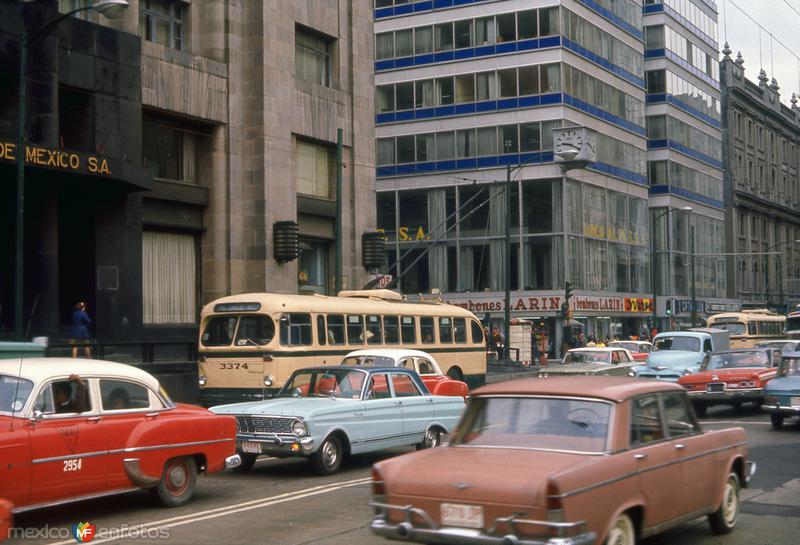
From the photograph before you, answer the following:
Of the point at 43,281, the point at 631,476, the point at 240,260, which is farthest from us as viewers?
the point at 240,260

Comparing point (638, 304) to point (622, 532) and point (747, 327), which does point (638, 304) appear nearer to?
point (747, 327)

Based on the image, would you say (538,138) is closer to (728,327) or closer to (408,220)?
(408,220)

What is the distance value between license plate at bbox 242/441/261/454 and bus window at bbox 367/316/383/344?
11.2 m

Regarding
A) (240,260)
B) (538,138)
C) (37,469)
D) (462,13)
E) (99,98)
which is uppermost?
(462,13)

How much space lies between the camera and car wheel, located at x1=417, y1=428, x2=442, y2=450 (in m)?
16.3

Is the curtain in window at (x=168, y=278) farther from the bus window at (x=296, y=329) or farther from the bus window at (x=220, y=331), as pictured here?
the bus window at (x=296, y=329)

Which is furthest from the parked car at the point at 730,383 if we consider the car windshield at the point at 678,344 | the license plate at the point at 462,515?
the license plate at the point at 462,515

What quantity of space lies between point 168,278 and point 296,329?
10.7 metres

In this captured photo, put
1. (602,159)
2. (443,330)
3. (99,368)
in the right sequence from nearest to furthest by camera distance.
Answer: (99,368)
(443,330)
(602,159)

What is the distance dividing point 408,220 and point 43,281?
3798 cm

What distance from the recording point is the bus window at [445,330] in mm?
28672

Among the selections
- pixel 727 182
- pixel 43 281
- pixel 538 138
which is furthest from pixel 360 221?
pixel 727 182

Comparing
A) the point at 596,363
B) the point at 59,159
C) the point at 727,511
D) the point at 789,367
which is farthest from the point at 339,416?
the point at 596,363

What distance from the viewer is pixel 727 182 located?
87.2 metres
